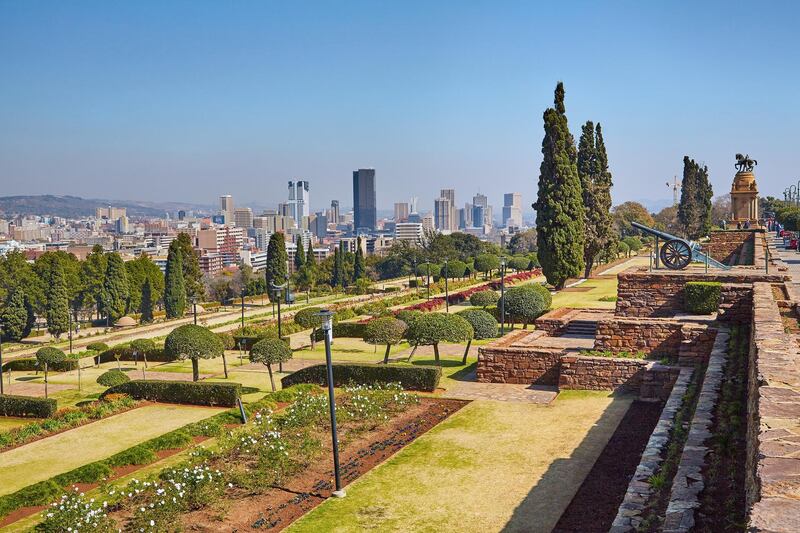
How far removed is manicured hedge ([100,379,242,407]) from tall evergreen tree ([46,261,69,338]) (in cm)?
3596

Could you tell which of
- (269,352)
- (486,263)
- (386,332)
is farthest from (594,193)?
(269,352)

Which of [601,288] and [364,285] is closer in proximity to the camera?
[601,288]

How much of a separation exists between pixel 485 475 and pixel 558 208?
1078 inches

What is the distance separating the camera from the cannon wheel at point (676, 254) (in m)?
25.5

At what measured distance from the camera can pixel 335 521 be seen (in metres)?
10.5

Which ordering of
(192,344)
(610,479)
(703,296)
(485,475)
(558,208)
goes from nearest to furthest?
1. (610,479)
2. (485,475)
3. (703,296)
4. (192,344)
5. (558,208)

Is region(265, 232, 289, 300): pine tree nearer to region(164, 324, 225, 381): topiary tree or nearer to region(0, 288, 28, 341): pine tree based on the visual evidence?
region(0, 288, 28, 341): pine tree

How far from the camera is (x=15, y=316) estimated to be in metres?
56.2

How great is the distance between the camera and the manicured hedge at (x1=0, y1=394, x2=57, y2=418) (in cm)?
2038

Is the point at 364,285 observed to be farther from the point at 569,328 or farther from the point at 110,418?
the point at 110,418

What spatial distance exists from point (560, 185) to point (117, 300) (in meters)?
40.6

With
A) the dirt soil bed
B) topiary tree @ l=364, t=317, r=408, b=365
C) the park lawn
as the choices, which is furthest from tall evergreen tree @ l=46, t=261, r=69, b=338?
the dirt soil bed

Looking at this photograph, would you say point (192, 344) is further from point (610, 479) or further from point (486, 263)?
point (486, 263)

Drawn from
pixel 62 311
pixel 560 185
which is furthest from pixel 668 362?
pixel 62 311
